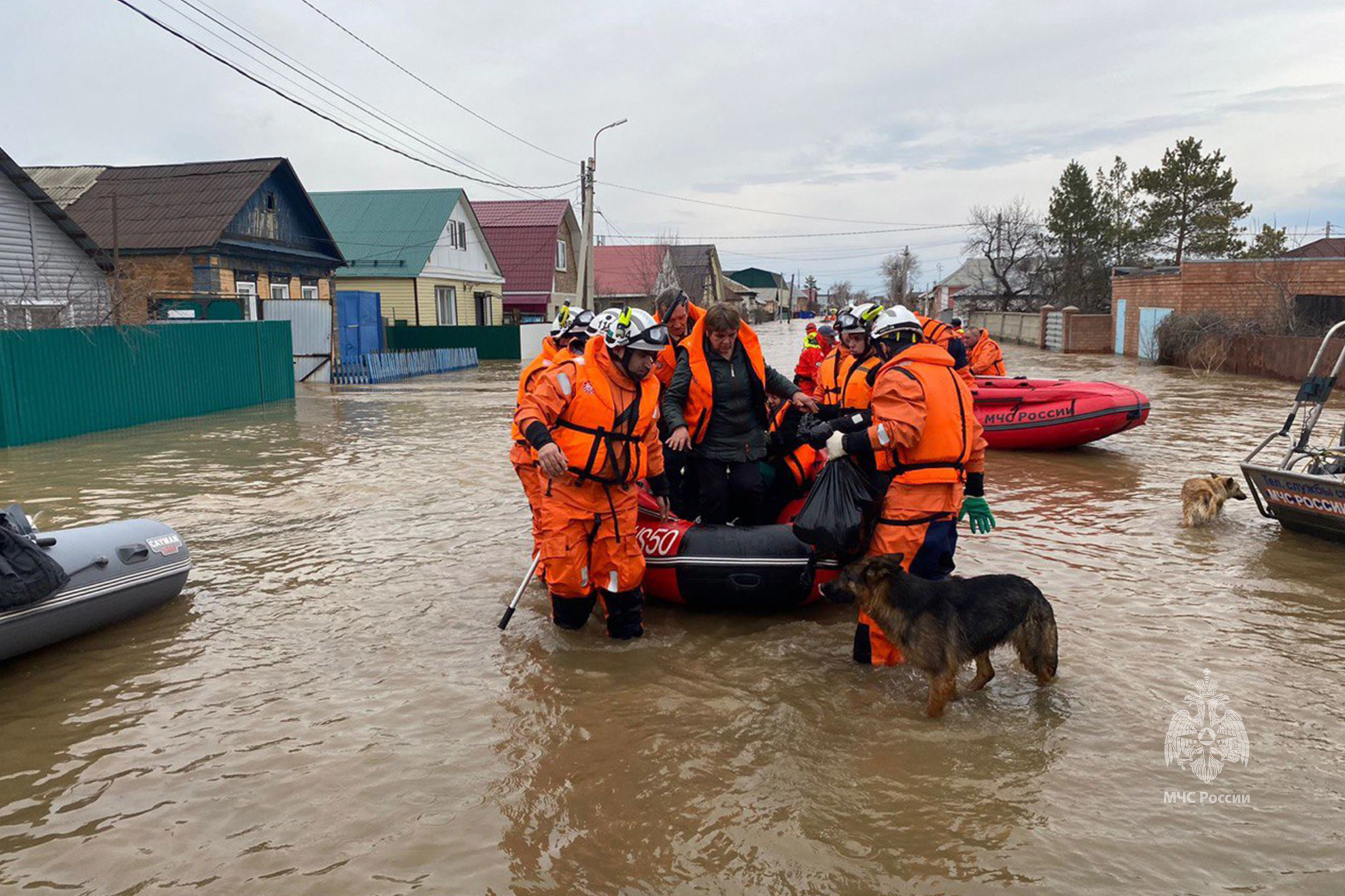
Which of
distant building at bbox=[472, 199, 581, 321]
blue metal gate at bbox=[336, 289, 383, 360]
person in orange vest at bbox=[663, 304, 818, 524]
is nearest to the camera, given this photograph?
person in orange vest at bbox=[663, 304, 818, 524]

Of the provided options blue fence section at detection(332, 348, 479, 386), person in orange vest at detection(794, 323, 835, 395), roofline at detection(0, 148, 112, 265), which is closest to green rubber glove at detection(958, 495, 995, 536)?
person in orange vest at detection(794, 323, 835, 395)

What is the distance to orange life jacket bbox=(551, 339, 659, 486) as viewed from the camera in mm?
5109

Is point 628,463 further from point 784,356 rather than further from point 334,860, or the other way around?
point 784,356

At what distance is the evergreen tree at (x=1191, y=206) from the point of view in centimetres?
4569

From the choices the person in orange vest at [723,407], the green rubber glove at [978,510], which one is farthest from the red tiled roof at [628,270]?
the green rubber glove at [978,510]

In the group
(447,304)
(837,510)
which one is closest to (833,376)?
(837,510)

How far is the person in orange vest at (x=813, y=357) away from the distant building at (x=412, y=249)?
24.2m

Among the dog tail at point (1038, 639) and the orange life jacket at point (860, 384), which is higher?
the orange life jacket at point (860, 384)

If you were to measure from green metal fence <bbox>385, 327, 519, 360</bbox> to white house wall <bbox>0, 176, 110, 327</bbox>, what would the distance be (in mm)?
11666

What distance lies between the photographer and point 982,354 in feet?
44.4

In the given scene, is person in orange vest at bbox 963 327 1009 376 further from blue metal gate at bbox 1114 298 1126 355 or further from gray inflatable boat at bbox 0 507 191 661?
blue metal gate at bbox 1114 298 1126 355

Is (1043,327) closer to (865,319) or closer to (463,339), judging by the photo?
(463,339)

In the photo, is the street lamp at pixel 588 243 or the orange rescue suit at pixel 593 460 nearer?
the orange rescue suit at pixel 593 460

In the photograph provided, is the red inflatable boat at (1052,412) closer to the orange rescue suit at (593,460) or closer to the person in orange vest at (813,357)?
the person in orange vest at (813,357)
